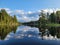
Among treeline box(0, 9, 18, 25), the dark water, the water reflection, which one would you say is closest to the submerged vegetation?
treeline box(0, 9, 18, 25)

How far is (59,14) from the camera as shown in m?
19.0

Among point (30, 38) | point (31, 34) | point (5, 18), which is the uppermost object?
point (5, 18)

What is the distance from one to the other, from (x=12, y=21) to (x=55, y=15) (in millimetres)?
4925

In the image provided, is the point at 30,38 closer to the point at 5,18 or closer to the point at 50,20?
the point at 50,20

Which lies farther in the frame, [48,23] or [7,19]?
[7,19]

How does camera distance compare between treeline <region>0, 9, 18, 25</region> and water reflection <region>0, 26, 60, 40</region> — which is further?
treeline <region>0, 9, 18, 25</region>

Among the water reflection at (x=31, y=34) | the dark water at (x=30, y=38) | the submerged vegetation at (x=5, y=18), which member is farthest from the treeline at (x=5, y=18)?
the dark water at (x=30, y=38)

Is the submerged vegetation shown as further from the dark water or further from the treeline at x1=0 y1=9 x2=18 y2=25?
the dark water

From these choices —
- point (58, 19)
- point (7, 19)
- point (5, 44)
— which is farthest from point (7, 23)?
point (5, 44)

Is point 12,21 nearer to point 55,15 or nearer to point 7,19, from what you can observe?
point 7,19

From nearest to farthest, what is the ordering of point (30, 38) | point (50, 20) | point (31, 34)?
point (30, 38), point (31, 34), point (50, 20)

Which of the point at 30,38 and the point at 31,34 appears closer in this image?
the point at 30,38

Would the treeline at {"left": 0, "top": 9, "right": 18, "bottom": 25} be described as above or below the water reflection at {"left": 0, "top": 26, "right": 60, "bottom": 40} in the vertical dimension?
above

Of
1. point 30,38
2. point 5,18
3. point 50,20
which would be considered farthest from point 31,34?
point 5,18
